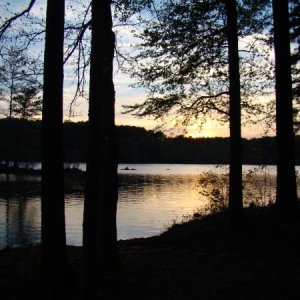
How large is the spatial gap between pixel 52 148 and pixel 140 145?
2080 centimetres

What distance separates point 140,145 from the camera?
2859cm

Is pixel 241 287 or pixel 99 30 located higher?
pixel 99 30

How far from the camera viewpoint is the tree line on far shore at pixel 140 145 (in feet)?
53.2

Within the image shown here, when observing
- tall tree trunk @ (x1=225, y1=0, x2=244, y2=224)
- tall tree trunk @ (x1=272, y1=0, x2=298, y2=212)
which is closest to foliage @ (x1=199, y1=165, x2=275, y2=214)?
tall tree trunk @ (x1=272, y1=0, x2=298, y2=212)

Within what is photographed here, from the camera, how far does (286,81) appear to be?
13.4 meters

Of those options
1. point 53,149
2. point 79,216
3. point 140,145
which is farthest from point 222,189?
point 53,149

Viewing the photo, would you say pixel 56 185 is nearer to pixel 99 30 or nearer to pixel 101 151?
pixel 101 151

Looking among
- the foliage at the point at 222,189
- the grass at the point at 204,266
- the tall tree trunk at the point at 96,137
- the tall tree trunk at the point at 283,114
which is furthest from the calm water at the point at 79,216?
the tall tree trunk at the point at 96,137

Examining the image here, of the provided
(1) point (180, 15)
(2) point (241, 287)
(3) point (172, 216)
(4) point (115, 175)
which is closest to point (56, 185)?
(4) point (115, 175)

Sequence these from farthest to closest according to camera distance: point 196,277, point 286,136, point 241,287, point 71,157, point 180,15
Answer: point 71,157 → point 286,136 → point 180,15 → point 196,277 → point 241,287

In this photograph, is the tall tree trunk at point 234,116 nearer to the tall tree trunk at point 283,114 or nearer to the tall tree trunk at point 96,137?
the tall tree trunk at point 283,114

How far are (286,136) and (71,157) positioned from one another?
221 feet

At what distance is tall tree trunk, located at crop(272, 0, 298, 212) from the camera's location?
13195 mm

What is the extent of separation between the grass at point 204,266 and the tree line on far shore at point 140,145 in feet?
8.40
